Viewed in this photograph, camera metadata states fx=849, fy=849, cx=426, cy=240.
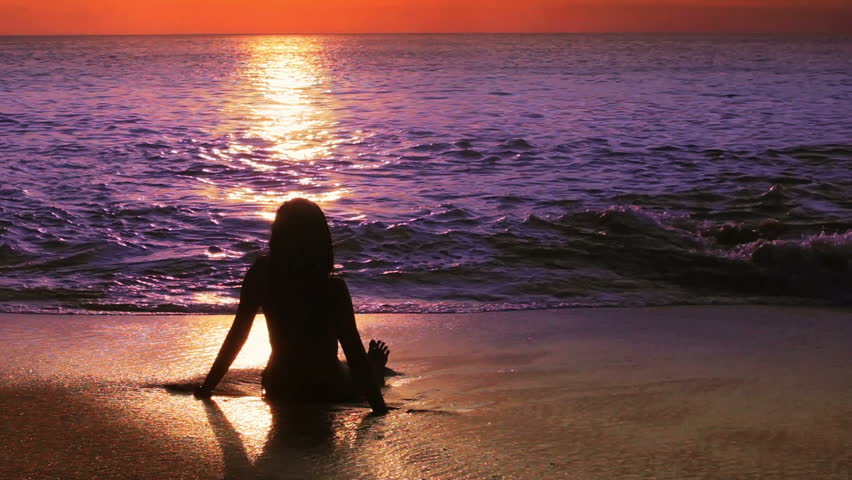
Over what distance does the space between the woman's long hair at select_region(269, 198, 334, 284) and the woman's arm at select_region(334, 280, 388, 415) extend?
0.13 metres

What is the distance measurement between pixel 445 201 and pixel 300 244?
24.8ft

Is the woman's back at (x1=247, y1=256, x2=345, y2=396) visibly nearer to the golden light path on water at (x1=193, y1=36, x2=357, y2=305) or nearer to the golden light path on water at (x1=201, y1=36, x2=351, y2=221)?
the golden light path on water at (x1=193, y1=36, x2=357, y2=305)

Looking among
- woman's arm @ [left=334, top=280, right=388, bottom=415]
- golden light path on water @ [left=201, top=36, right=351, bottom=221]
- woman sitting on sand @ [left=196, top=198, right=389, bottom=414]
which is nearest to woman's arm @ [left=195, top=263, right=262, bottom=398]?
woman sitting on sand @ [left=196, top=198, right=389, bottom=414]

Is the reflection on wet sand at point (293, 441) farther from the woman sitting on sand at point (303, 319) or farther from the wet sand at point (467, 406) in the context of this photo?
the woman sitting on sand at point (303, 319)

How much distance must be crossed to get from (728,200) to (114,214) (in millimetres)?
7907

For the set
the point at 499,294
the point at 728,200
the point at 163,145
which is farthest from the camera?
the point at 163,145

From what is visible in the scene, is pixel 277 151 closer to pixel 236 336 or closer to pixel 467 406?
pixel 236 336

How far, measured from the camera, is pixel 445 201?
37.3ft

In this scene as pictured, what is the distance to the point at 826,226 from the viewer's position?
975cm

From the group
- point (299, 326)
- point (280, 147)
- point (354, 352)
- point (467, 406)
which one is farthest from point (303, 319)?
point (280, 147)

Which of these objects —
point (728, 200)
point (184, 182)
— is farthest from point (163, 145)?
point (728, 200)

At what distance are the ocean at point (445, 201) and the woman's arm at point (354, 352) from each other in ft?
8.88

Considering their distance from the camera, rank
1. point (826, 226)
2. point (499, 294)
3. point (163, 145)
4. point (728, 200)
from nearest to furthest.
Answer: point (499, 294) → point (826, 226) → point (728, 200) → point (163, 145)

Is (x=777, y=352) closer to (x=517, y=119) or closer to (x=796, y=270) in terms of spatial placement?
(x=796, y=270)
